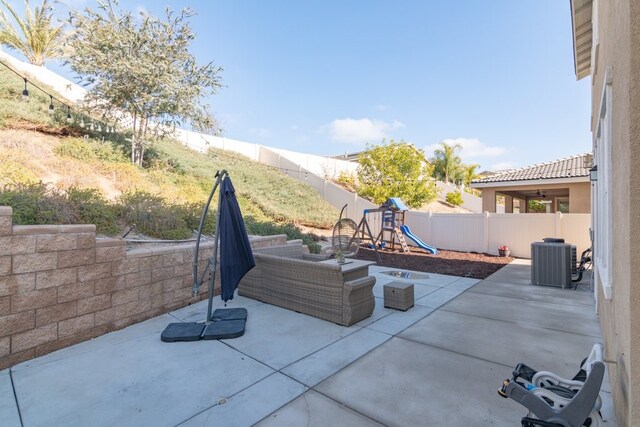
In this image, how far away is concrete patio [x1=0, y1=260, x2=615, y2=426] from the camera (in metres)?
2.26

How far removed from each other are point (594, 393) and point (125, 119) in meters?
13.5

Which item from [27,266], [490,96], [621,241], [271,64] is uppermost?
[271,64]

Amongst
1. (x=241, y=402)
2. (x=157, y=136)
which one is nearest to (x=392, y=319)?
(x=241, y=402)

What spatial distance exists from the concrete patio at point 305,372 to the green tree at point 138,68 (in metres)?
8.38

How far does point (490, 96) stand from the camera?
39.8ft

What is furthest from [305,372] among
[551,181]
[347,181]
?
[347,181]

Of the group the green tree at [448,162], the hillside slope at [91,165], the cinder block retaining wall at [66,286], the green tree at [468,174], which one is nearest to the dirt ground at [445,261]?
the hillside slope at [91,165]

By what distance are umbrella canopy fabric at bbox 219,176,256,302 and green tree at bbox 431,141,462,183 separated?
96.2 feet

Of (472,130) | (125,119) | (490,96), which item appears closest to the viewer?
(125,119)

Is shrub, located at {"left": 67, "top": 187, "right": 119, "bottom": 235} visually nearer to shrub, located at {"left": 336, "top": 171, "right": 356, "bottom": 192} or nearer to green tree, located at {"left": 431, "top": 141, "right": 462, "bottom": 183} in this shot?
shrub, located at {"left": 336, "top": 171, "right": 356, "bottom": 192}

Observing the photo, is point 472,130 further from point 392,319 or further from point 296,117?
point 392,319

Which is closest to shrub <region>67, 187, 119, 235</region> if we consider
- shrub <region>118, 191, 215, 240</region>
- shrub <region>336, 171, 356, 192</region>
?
shrub <region>118, 191, 215, 240</region>

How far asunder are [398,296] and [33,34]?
19790 millimetres

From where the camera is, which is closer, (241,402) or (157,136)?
(241,402)
